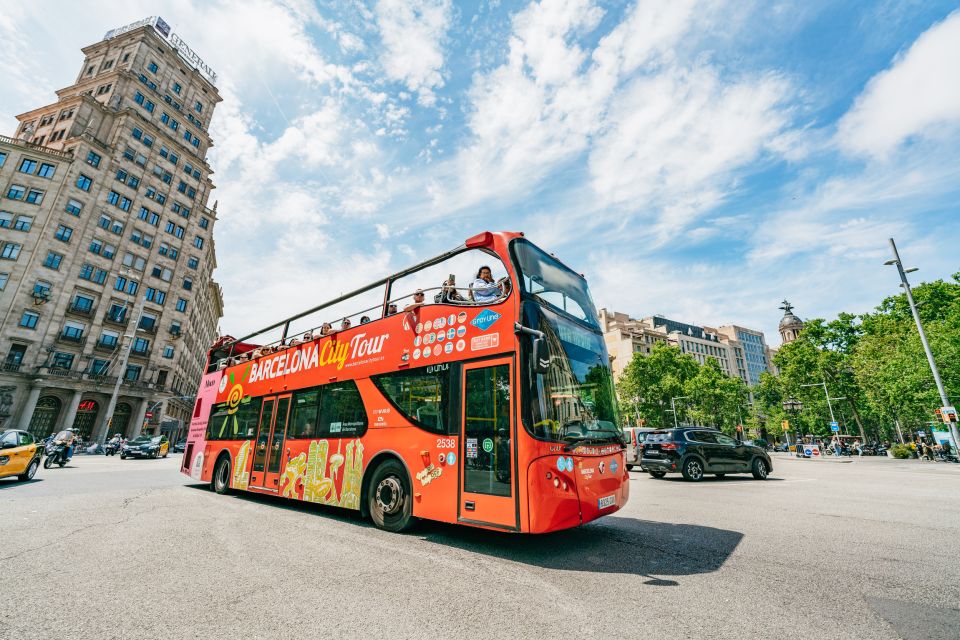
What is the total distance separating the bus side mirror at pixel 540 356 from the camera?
4707mm

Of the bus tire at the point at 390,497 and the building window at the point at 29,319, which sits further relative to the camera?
the building window at the point at 29,319

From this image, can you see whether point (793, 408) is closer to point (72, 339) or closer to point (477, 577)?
point (477, 577)

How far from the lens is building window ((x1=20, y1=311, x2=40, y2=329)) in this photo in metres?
35.2

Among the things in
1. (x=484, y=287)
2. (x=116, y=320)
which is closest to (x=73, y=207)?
(x=116, y=320)

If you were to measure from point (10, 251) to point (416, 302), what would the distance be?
49.5 meters

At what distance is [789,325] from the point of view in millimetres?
94000

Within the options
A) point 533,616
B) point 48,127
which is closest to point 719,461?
point 533,616

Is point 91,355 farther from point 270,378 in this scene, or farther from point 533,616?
point 533,616

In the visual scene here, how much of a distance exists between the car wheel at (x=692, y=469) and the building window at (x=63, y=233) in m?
52.4

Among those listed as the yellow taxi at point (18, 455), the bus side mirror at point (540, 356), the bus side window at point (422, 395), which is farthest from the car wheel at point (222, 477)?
the bus side mirror at point (540, 356)

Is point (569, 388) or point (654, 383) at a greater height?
point (654, 383)

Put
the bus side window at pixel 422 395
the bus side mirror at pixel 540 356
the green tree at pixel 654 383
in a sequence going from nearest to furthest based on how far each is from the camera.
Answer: the bus side mirror at pixel 540 356 < the bus side window at pixel 422 395 < the green tree at pixel 654 383

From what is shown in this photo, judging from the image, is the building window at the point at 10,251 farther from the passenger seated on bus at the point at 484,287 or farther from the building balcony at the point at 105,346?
the passenger seated on bus at the point at 484,287

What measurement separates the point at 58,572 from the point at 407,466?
3.75m
